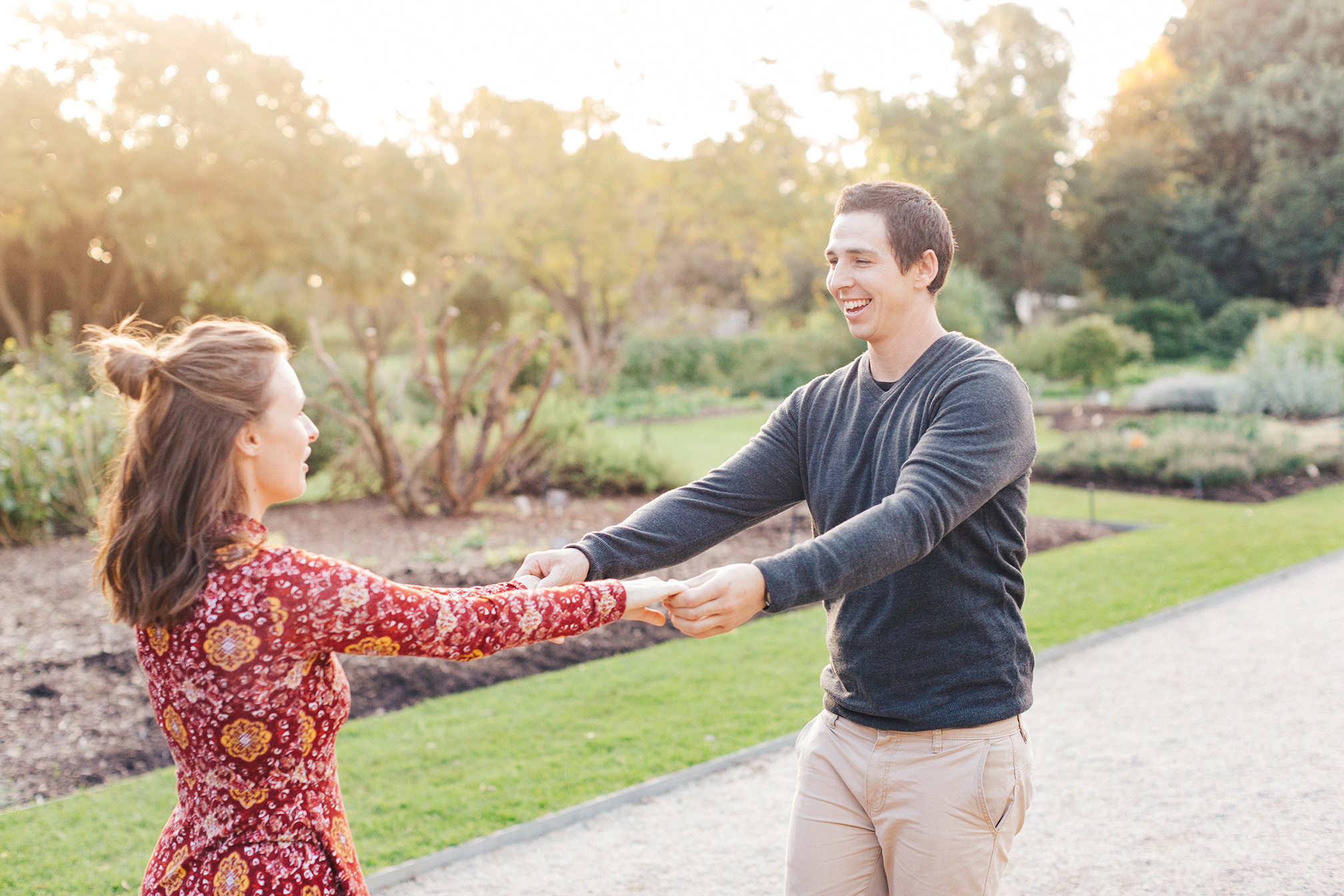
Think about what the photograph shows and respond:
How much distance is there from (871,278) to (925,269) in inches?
5.4

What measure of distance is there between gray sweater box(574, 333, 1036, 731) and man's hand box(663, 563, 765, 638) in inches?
1.8

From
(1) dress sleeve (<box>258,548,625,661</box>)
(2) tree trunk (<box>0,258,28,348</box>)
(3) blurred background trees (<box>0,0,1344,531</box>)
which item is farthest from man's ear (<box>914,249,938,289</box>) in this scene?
(2) tree trunk (<box>0,258,28,348</box>)

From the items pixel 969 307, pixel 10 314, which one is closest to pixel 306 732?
pixel 10 314

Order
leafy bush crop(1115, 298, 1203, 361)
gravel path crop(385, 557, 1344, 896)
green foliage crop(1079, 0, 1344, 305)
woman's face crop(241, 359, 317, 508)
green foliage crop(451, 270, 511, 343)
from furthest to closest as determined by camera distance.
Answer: green foliage crop(1079, 0, 1344, 305), leafy bush crop(1115, 298, 1203, 361), green foliage crop(451, 270, 511, 343), gravel path crop(385, 557, 1344, 896), woman's face crop(241, 359, 317, 508)

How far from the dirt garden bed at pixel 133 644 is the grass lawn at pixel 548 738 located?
0.26m

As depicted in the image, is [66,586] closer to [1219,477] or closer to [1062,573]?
[1062,573]

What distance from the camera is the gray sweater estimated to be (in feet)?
6.08

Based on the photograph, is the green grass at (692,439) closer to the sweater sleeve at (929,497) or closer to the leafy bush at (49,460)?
the leafy bush at (49,460)

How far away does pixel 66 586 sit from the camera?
755 centimetres

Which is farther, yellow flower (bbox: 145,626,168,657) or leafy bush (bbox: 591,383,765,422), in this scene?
leafy bush (bbox: 591,383,765,422)

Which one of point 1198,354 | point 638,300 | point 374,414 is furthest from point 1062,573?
point 1198,354

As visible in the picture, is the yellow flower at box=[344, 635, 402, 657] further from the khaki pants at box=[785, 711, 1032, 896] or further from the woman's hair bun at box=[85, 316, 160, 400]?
the khaki pants at box=[785, 711, 1032, 896]

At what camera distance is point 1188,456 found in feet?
40.8

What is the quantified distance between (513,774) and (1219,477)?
1062 cm
